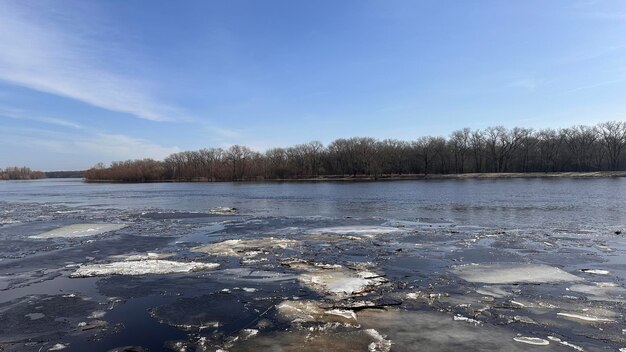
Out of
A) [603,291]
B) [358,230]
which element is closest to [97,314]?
[603,291]

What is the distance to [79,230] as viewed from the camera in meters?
20.1

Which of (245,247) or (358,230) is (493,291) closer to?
(245,247)

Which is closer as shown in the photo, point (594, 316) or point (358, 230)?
point (594, 316)

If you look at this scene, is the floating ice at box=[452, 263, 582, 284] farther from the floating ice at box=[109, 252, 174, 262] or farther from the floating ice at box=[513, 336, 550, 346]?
the floating ice at box=[109, 252, 174, 262]

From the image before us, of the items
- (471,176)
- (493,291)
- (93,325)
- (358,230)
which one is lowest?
(93,325)

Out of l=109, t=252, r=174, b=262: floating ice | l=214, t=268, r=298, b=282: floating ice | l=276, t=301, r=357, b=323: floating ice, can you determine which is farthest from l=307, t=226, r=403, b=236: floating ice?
l=276, t=301, r=357, b=323: floating ice

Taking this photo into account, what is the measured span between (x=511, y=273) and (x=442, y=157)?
3797 inches

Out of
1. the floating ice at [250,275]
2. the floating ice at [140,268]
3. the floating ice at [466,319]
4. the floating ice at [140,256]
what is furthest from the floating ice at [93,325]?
the floating ice at [466,319]

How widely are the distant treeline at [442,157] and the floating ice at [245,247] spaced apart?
81.4 m

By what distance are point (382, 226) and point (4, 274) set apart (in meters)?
14.7

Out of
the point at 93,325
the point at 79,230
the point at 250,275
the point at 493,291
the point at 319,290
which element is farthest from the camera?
the point at 79,230

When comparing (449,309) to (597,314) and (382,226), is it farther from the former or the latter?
(382,226)

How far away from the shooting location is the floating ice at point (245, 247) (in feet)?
45.9

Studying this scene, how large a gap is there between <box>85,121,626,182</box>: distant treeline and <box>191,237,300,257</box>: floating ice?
81.4 meters
